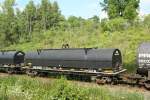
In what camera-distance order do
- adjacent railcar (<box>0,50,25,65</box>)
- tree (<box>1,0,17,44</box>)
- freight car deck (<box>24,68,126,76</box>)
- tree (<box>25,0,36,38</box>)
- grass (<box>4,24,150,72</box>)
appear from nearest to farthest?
1. freight car deck (<box>24,68,126,76</box>)
2. grass (<box>4,24,150,72</box>)
3. adjacent railcar (<box>0,50,25,65</box>)
4. tree (<box>1,0,17,44</box>)
5. tree (<box>25,0,36,38</box>)

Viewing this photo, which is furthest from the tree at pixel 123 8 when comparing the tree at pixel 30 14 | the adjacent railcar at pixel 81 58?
the tree at pixel 30 14

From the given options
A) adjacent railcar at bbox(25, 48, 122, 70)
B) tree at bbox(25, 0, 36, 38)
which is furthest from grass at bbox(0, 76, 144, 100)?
tree at bbox(25, 0, 36, 38)

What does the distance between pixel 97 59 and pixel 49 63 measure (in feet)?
19.8

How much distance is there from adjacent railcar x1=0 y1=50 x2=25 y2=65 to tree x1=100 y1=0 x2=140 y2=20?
22401mm

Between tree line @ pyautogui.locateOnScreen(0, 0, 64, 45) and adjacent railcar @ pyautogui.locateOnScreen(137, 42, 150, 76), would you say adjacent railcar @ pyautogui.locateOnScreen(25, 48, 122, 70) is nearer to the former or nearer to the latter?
adjacent railcar @ pyautogui.locateOnScreen(137, 42, 150, 76)

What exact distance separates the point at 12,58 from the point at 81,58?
11.2m

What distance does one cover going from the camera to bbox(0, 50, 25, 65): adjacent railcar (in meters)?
35.8

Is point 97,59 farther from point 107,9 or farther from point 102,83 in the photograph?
point 107,9

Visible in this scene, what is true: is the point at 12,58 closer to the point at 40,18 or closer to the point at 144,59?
the point at 144,59

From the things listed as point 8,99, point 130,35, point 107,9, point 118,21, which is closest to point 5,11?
point 107,9

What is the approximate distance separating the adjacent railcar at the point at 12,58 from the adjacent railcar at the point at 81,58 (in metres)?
4.03

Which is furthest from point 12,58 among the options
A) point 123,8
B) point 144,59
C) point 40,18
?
point 40,18

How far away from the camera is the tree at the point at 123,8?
52906mm

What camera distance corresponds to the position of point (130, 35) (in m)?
41.9
